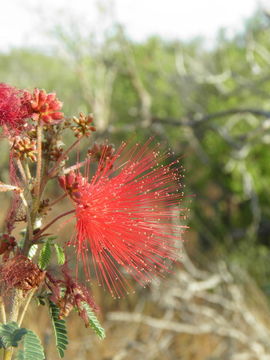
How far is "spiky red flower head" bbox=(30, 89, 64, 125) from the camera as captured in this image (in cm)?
96

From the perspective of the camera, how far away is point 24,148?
961 millimetres

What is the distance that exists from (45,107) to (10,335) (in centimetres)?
47

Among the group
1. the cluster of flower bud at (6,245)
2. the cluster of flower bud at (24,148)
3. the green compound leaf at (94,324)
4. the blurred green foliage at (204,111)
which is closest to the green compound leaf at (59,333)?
the green compound leaf at (94,324)

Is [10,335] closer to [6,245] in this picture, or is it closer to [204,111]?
[6,245]

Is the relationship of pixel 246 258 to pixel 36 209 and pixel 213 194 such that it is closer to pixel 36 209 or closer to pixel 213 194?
pixel 213 194

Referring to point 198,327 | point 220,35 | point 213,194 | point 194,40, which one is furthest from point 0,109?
point 194,40

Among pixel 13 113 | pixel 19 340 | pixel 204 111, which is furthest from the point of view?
pixel 204 111

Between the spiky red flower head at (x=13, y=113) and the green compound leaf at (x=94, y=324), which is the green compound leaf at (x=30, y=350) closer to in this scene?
the green compound leaf at (x=94, y=324)

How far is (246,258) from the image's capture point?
657 cm

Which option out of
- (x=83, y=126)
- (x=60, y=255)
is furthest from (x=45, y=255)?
(x=83, y=126)

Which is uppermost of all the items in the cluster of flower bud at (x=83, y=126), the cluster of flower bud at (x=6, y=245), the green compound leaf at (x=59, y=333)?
the cluster of flower bud at (x=83, y=126)

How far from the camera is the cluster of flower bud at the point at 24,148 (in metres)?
0.96

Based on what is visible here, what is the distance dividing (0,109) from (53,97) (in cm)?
13

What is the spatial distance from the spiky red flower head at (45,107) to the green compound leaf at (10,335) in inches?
17.0
